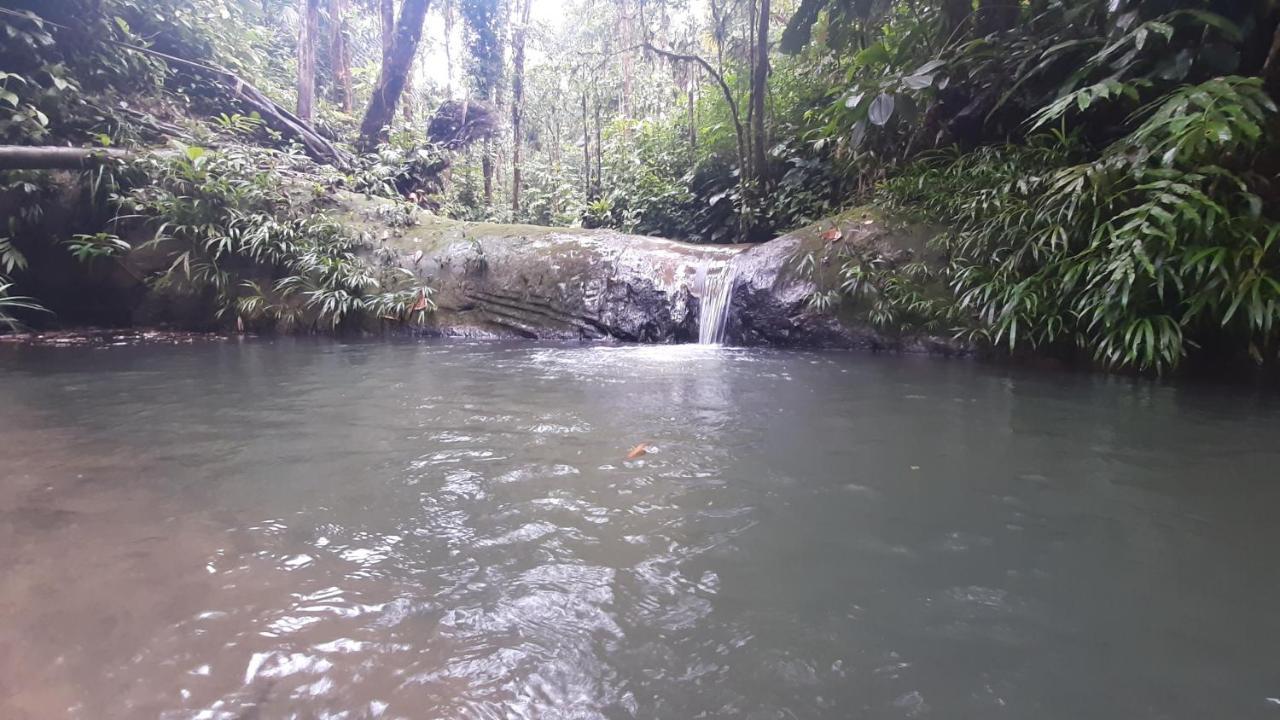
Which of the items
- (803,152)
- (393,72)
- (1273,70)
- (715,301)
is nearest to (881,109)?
(1273,70)

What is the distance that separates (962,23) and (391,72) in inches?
398

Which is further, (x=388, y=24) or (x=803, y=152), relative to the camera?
(x=388, y=24)

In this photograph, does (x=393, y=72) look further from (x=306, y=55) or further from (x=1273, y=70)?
(x=1273, y=70)

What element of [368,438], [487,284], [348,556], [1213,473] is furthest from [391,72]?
[1213,473]

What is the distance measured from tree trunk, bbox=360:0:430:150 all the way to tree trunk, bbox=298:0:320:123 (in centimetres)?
115

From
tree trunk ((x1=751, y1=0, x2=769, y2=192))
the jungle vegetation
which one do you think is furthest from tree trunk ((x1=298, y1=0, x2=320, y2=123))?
tree trunk ((x1=751, y1=0, x2=769, y2=192))

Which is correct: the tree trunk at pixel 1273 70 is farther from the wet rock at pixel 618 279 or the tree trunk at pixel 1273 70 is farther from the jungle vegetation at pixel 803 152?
the wet rock at pixel 618 279

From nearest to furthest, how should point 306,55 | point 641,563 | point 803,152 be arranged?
point 641,563 → point 803,152 → point 306,55

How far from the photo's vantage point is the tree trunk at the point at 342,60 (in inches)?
562

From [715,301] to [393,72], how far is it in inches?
348

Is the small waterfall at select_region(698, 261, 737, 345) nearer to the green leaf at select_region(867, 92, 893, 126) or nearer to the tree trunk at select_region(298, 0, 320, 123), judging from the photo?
the green leaf at select_region(867, 92, 893, 126)

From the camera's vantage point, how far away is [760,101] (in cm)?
914

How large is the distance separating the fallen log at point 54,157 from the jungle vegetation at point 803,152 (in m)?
0.05

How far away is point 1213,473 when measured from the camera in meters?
2.65
